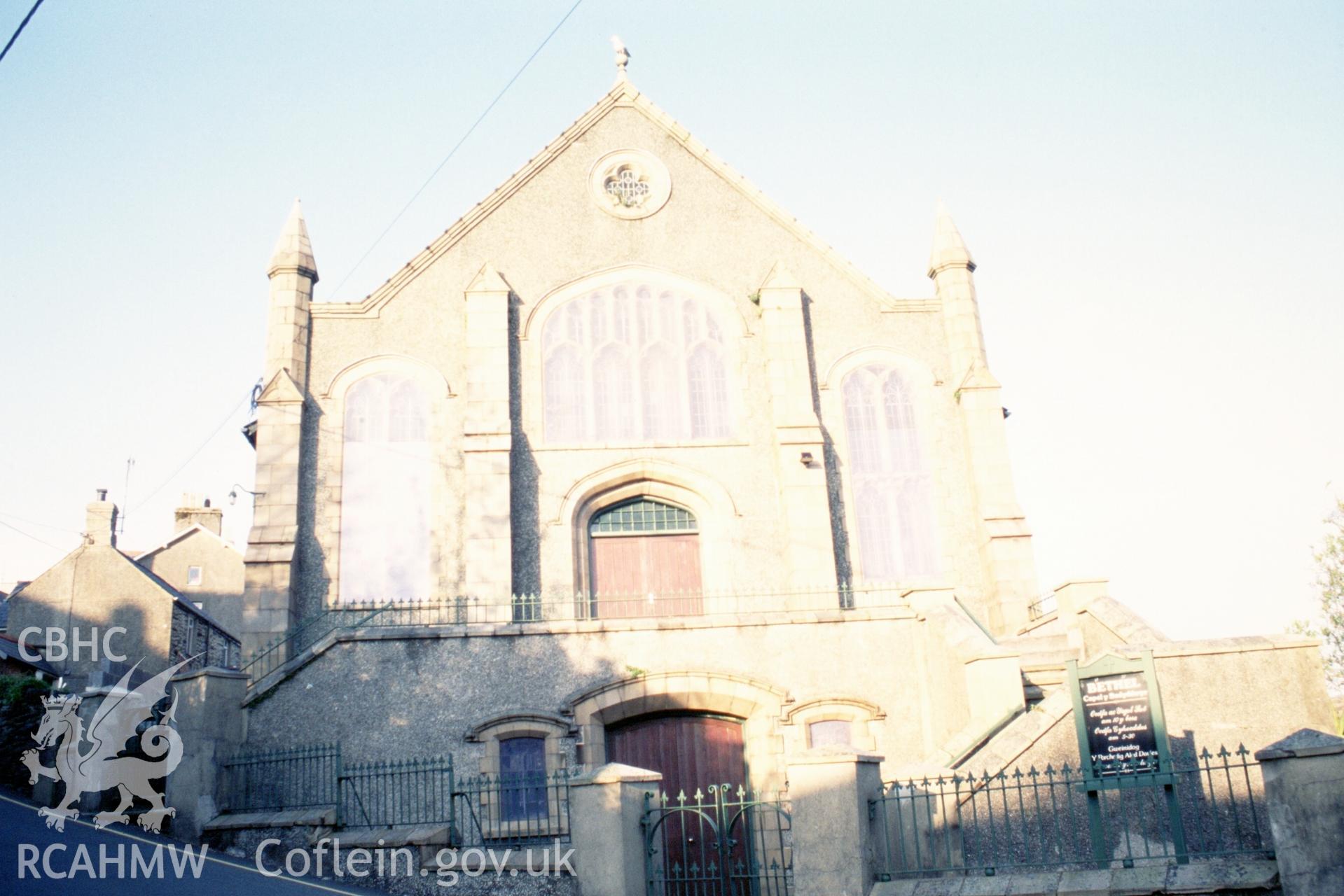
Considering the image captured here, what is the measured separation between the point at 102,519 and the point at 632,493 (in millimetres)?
19332

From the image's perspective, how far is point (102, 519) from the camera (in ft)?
112

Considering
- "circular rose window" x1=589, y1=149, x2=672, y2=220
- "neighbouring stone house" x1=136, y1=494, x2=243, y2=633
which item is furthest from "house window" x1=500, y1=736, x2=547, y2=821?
"neighbouring stone house" x1=136, y1=494, x2=243, y2=633

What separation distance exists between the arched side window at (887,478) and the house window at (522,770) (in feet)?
24.4

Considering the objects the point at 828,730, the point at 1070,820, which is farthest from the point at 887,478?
the point at 1070,820

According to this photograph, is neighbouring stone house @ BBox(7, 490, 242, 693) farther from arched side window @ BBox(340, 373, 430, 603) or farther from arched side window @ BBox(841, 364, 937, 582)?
arched side window @ BBox(841, 364, 937, 582)

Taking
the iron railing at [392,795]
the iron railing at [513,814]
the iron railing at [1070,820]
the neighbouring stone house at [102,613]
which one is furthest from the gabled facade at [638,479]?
the neighbouring stone house at [102,613]

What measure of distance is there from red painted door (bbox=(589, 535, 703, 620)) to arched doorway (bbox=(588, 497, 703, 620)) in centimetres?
1

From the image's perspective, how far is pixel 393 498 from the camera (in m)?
21.8

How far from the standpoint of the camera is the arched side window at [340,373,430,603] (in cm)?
2125

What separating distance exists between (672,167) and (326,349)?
7.85 m

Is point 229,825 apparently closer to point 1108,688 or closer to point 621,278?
point 1108,688

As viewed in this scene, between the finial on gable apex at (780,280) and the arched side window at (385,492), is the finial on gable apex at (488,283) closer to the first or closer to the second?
the arched side window at (385,492)

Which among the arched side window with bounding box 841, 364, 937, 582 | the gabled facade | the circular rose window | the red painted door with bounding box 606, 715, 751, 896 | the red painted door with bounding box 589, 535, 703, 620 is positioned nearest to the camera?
the gabled facade

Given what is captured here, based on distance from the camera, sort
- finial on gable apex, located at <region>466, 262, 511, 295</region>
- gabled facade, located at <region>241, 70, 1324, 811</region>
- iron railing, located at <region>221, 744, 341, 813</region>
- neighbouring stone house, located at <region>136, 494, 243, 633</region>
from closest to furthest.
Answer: iron railing, located at <region>221, 744, 341, 813</region> → gabled facade, located at <region>241, 70, 1324, 811</region> → finial on gable apex, located at <region>466, 262, 511, 295</region> → neighbouring stone house, located at <region>136, 494, 243, 633</region>
